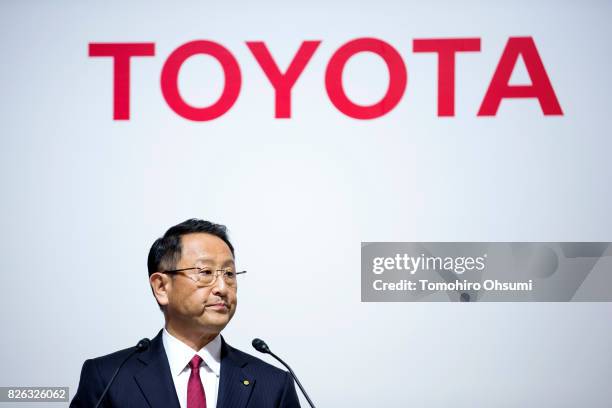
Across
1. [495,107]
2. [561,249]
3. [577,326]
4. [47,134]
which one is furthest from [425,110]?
[47,134]

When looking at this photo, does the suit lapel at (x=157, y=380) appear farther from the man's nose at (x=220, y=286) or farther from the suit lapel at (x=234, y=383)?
the man's nose at (x=220, y=286)

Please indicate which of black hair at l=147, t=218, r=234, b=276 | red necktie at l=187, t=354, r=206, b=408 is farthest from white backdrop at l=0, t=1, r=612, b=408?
red necktie at l=187, t=354, r=206, b=408

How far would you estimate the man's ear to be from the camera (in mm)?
2268

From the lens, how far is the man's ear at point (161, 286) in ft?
7.44

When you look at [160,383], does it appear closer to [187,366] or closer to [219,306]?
[187,366]

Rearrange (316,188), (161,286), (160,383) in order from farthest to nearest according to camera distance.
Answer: (316,188) → (161,286) → (160,383)

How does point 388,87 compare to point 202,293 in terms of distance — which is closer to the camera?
point 202,293

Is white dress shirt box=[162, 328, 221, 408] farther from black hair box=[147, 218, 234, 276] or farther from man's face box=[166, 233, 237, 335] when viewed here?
black hair box=[147, 218, 234, 276]

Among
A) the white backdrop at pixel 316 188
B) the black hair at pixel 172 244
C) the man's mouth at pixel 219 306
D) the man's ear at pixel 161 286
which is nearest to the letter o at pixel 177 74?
the white backdrop at pixel 316 188

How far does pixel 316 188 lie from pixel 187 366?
119cm

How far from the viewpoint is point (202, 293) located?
7.14 feet

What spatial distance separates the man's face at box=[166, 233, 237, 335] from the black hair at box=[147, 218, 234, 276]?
0.9 inches

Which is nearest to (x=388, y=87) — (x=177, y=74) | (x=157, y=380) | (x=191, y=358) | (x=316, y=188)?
(x=316, y=188)

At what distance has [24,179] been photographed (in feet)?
10.6
